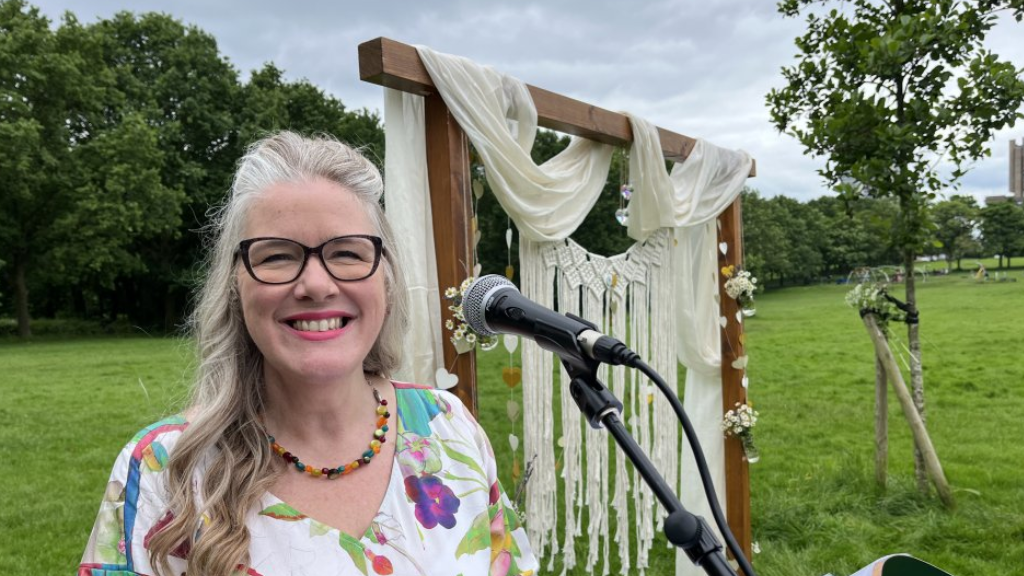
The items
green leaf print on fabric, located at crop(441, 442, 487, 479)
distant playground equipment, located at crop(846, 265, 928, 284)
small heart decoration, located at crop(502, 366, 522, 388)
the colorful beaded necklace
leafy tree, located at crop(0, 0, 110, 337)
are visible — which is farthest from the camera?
leafy tree, located at crop(0, 0, 110, 337)

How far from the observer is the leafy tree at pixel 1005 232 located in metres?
28.0

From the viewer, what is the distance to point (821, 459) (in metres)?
6.70

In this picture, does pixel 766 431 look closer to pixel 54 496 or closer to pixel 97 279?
pixel 54 496

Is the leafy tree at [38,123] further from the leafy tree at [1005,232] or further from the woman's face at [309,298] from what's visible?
the leafy tree at [1005,232]

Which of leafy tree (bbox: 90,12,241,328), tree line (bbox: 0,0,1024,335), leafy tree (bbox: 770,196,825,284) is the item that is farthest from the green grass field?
leafy tree (bbox: 770,196,825,284)

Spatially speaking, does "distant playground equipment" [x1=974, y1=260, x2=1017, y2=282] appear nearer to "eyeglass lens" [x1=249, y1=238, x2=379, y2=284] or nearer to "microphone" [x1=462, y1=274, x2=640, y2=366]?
"microphone" [x1=462, y1=274, x2=640, y2=366]

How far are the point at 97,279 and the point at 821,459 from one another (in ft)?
73.3

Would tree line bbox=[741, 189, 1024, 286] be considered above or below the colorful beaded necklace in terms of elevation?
above

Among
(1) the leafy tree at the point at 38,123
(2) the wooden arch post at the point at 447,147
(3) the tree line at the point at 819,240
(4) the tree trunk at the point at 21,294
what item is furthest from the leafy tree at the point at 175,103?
(2) the wooden arch post at the point at 447,147

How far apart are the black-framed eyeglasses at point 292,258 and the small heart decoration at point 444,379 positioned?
0.95 metres

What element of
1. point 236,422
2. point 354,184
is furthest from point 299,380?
point 354,184

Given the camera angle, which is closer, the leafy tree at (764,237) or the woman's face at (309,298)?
the woman's face at (309,298)

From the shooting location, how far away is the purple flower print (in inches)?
53.1

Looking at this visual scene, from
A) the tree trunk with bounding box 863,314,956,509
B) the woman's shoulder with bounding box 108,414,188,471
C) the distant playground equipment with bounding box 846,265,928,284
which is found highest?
the distant playground equipment with bounding box 846,265,928,284
